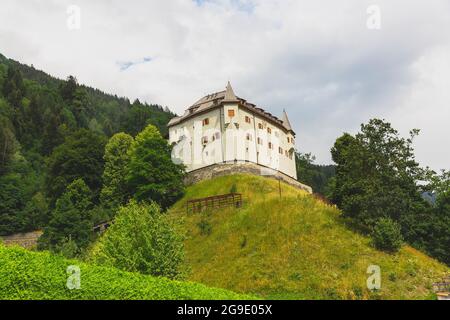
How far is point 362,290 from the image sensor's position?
2928 centimetres

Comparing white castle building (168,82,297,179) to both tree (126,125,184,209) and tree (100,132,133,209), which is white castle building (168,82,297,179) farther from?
tree (100,132,133,209)

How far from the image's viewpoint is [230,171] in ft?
205

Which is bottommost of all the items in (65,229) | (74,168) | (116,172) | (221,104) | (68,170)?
(65,229)

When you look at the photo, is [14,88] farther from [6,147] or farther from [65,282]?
[65,282]

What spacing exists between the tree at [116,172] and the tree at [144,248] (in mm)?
34754

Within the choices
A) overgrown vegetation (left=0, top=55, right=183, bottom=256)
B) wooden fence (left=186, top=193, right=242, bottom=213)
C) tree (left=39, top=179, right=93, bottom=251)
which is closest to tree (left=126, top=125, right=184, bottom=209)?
overgrown vegetation (left=0, top=55, right=183, bottom=256)

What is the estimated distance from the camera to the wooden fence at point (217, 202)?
4934cm

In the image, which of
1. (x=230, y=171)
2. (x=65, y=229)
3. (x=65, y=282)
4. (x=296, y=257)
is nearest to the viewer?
(x=65, y=282)

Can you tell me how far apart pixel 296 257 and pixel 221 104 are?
36.8m

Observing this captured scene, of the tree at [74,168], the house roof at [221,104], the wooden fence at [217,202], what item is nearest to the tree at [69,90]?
the tree at [74,168]

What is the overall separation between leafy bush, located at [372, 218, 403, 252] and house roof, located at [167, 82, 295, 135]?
119 feet

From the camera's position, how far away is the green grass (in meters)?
16.0

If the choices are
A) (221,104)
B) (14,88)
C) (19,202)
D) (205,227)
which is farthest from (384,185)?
(14,88)
